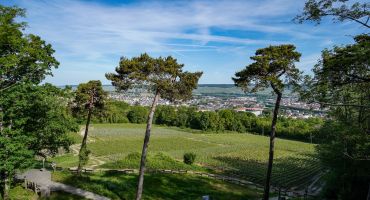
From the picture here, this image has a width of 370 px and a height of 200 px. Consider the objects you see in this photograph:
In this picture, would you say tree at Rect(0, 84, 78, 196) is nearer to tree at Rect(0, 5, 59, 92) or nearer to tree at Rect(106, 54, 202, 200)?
tree at Rect(0, 5, 59, 92)

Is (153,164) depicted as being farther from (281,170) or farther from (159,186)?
(281,170)

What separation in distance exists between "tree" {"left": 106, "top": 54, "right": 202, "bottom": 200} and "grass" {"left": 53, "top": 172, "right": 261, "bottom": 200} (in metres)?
6.29

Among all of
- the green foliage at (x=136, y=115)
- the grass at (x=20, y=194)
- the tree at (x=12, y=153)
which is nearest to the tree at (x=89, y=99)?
the grass at (x=20, y=194)

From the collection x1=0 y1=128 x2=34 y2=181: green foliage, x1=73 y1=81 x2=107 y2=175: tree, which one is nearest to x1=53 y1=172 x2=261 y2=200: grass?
x1=73 y1=81 x2=107 y2=175: tree

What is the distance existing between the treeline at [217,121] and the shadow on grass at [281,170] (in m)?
46.2

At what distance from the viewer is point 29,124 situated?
20.5m

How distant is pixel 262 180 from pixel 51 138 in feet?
104

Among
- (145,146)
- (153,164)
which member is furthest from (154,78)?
(153,164)

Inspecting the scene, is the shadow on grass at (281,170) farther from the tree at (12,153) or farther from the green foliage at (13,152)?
the green foliage at (13,152)

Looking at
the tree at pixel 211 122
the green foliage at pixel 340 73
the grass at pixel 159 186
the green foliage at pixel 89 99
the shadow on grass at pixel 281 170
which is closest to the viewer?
the green foliage at pixel 340 73

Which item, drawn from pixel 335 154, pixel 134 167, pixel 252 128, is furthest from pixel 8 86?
pixel 252 128

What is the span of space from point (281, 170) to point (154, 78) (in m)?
41.7

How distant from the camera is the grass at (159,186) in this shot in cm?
2562

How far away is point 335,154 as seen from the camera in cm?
2616
